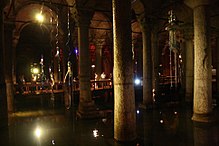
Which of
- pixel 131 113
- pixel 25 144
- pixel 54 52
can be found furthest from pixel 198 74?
pixel 54 52

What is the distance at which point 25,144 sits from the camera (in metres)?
5.96

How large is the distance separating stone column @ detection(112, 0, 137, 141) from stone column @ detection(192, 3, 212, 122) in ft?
12.4

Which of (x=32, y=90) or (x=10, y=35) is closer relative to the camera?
(x=10, y=35)

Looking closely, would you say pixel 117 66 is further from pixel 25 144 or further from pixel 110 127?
pixel 25 144

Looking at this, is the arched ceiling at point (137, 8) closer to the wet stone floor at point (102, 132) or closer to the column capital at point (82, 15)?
the column capital at point (82, 15)

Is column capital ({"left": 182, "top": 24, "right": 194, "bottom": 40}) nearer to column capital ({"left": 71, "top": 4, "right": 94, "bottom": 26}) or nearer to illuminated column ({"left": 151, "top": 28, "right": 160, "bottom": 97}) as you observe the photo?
illuminated column ({"left": 151, "top": 28, "right": 160, "bottom": 97})

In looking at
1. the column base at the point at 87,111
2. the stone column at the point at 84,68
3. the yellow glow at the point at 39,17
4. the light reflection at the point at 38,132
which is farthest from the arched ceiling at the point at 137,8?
the light reflection at the point at 38,132

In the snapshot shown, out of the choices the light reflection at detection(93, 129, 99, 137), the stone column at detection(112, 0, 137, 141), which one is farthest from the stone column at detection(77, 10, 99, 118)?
the stone column at detection(112, 0, 137, 141)

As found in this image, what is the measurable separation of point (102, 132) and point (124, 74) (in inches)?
109

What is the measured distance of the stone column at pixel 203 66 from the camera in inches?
306

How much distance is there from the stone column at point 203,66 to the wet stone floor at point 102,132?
61cm

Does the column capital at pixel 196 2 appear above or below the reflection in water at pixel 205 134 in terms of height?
above

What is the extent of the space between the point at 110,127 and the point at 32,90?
9.74 m

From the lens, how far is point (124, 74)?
5465mm
